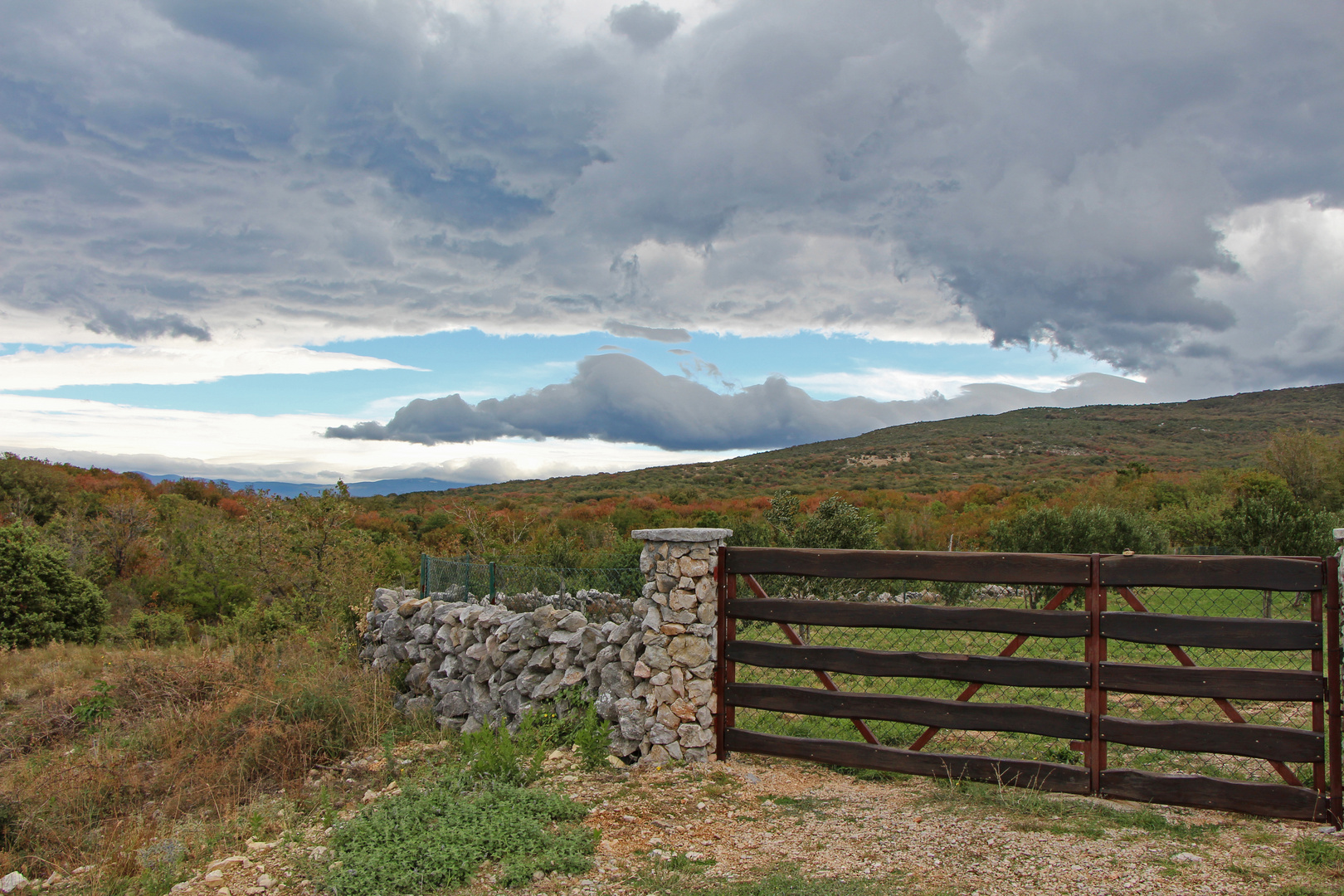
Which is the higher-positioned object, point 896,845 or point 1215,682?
point 1215,682

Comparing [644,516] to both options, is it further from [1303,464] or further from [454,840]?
[1303,464]

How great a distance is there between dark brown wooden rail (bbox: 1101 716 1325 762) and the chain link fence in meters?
5.53

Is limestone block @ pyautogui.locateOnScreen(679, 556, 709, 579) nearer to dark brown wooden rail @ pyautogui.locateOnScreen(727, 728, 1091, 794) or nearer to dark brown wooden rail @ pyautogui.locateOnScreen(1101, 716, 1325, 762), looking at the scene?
dark brown wooden rail @ pyautogui.locateOnScreen(727, 728, 1091, 794)

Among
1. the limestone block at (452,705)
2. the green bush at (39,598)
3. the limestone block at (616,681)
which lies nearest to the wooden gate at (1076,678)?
the limestone block at (616,681)

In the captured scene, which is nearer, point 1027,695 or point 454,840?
point 454,840

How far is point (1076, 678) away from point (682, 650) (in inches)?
128

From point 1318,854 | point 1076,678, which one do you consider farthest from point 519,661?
point 1318,854

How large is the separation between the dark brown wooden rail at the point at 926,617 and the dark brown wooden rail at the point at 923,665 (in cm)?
23

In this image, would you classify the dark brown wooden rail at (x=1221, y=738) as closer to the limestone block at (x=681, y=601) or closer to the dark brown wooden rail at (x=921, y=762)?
the dark brown wooden rail at (x=921, y=762)


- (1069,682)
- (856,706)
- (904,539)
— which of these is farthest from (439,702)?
(904,539)

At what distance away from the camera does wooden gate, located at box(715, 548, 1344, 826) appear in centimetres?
563

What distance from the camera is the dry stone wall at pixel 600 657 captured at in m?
7.09

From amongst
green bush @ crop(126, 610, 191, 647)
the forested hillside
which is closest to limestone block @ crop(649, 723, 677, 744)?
the forested hillside

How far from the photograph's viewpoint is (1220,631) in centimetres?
571
